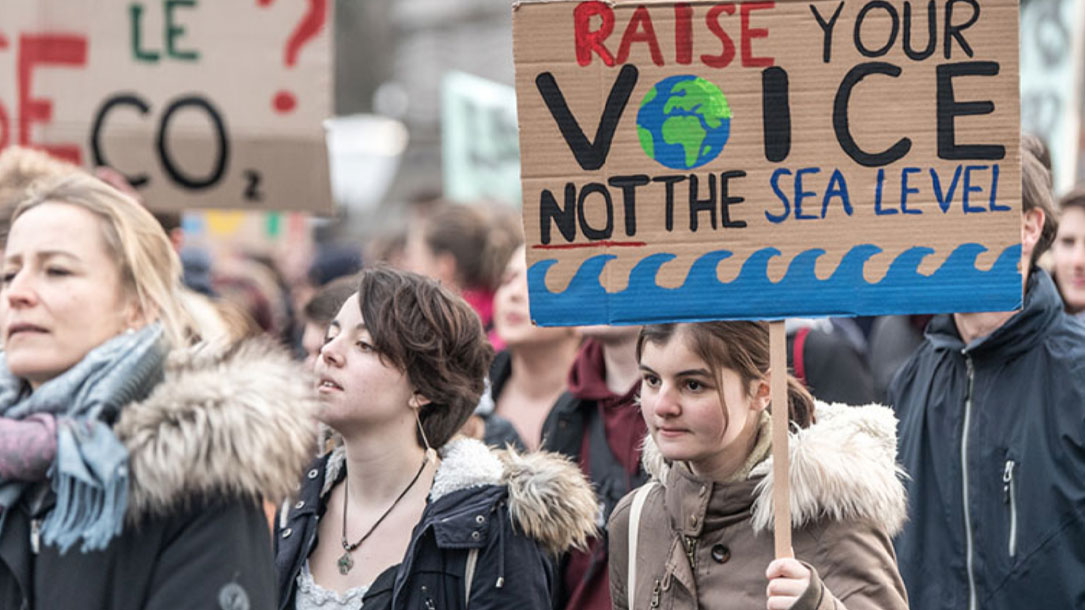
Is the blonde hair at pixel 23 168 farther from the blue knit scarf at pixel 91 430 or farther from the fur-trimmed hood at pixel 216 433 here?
the fur-trimmed hood at pixel 216 433

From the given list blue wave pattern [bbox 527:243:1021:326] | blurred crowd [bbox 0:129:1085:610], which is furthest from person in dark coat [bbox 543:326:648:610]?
blue wave pattern [bbox 527:243:1021:326]

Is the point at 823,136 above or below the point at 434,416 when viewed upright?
above

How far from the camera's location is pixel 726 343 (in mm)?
3756

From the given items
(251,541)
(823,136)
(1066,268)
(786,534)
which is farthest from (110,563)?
(1066,268)

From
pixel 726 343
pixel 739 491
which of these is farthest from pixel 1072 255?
pixel 739 491

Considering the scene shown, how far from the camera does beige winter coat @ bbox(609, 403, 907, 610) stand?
3.54m

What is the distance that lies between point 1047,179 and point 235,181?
3013 millimetres

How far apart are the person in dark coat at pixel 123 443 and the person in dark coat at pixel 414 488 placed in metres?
0.64

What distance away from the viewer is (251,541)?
3.31 meters

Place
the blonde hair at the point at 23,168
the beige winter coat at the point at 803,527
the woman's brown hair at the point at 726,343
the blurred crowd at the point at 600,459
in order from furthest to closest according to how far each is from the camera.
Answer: the blonde hair at the point at 23,168 < the woman's brown hair at the point at 726,343 < the beige winter coat at the point at 803,527 < the blurred crowd at the point at 600,459

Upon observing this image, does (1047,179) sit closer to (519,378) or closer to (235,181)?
(519,378)

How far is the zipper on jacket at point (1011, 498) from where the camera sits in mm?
4395

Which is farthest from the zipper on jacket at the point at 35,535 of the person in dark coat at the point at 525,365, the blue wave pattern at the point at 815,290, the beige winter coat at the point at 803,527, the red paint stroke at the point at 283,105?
the red paint stroke at the point at 283,105

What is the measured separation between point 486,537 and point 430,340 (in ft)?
1.95
